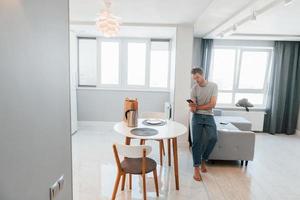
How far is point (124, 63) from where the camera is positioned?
18.6 ft

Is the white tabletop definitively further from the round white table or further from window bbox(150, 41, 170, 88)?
window bbox(150, 41, 170, 88)

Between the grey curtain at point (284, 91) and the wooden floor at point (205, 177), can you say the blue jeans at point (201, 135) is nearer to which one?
the wooden floor at point (205, 177)

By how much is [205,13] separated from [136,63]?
104 inches

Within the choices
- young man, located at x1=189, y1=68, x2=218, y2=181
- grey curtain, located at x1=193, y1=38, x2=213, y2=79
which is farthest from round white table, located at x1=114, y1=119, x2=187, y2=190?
grey curtain, located at x1=193, y1=38, x2=213, y2=79

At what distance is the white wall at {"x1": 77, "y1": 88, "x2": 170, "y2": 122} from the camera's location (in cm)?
565

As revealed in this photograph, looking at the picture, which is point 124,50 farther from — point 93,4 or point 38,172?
point 38,172

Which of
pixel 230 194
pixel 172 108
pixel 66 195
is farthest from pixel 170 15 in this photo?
pixel 66 195

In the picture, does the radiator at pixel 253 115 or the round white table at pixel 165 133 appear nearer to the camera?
the round white table at pixel 165 133

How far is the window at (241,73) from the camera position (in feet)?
19.0

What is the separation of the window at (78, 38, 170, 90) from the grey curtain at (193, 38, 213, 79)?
2.44 ft

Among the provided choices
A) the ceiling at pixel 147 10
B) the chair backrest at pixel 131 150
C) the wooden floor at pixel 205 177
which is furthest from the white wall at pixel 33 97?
the ceiling at pixel 147 10

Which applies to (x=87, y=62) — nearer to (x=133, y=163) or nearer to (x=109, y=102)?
(x=109, y=102)

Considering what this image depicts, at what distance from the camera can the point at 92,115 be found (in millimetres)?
5719

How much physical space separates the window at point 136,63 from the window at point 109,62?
317mm
